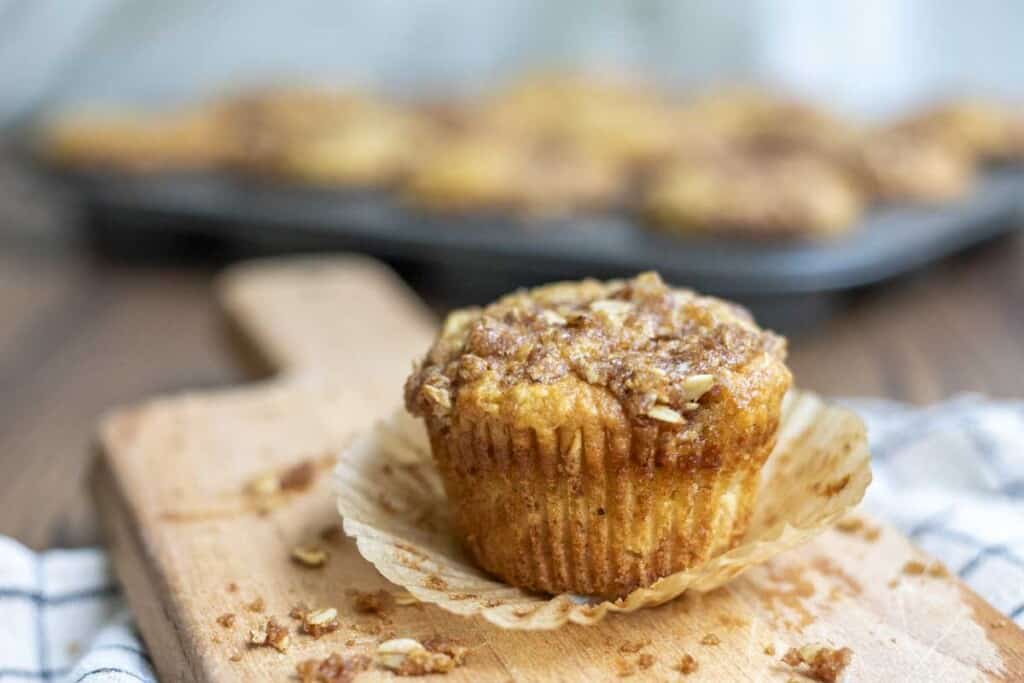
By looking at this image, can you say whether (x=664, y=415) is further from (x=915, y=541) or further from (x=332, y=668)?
(x=915, y=541)

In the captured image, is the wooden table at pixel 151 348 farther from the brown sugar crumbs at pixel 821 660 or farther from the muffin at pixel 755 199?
the brown sugar crumbs at pixel 821 660

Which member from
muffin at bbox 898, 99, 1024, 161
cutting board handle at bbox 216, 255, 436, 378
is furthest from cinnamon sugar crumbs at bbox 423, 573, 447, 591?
muffin at bbox 898, 99, 1024, 161

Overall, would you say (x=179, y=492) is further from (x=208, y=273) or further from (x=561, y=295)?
(x=208, y=273)

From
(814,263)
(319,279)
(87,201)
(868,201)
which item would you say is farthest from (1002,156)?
(87,201)

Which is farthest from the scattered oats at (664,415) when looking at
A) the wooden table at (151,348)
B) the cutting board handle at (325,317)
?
the wooden table at (151,348)

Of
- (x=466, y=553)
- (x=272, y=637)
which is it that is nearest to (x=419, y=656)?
(x=272, y=637)

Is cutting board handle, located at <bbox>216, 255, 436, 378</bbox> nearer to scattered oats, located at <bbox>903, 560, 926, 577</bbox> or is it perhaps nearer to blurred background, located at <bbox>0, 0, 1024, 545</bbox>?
Answer: blurred background, located at <bbox>0, 0, 1024, 545</bbox>
